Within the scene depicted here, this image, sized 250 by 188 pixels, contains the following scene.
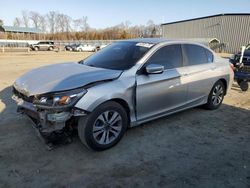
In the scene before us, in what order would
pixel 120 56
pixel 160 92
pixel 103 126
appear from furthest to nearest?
pixel 120 56, pixel 160 92, pixel 103 126

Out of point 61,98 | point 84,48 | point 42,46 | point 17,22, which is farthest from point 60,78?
point 17,22

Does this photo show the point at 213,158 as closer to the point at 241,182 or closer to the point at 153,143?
the point at 241,182

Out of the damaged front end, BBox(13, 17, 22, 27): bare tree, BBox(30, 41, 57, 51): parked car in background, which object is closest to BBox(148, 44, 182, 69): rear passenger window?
the damaged front end

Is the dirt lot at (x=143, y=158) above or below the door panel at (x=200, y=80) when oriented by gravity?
below

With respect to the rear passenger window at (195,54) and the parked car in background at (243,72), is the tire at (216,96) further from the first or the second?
the parked car in background at (243,72)

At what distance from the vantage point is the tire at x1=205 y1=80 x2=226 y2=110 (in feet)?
17.7

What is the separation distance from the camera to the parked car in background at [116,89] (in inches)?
127

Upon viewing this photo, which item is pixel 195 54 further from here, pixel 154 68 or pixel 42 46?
pixel 42 46

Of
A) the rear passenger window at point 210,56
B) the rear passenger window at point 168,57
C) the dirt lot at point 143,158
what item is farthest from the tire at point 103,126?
the rear passenger window at point 210,56

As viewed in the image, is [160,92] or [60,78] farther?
[160,92]

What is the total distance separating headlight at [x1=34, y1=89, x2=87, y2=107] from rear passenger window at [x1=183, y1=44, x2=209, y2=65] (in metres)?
2.52

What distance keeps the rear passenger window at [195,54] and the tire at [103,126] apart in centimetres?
199

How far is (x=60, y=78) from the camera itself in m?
3.56

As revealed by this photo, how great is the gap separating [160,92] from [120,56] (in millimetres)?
993
